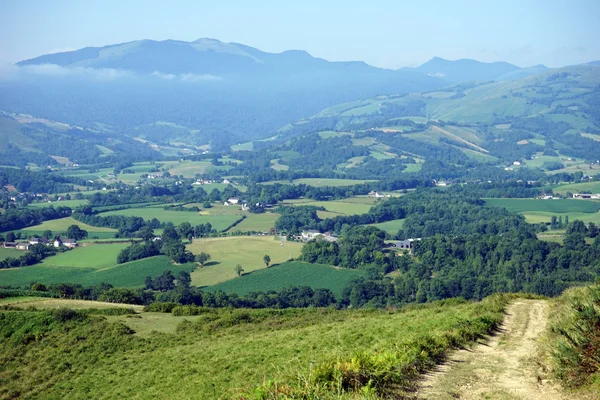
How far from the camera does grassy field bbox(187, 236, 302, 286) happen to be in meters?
51.2

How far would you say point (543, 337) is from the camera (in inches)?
530

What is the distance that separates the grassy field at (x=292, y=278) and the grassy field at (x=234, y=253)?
4.14ft

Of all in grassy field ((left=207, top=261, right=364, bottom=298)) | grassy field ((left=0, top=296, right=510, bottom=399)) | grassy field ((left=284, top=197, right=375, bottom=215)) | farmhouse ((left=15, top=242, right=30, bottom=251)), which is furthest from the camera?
grassy field ((left=284, top=197, right=375, bottom=215))

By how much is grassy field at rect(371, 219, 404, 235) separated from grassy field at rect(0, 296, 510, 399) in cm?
4475

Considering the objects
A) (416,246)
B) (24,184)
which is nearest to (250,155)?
(24,184)

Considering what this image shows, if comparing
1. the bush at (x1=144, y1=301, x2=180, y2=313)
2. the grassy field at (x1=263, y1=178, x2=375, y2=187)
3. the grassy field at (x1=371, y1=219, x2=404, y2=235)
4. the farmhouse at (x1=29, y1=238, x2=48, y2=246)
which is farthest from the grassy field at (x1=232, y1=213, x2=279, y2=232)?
the bush at (x1=144, y1=301, x2=180, y2=313)

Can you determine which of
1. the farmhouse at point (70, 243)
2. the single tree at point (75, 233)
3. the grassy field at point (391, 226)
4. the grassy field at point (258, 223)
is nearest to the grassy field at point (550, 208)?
the grassy field at point (391, 226)

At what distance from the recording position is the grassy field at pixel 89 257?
5484cm

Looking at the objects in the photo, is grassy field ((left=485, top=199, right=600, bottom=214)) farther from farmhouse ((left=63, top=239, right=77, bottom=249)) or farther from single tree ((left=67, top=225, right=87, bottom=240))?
farmhouse ((left=63, top=239, right=77, bottom=249))

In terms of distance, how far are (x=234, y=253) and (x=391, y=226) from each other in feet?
74.3

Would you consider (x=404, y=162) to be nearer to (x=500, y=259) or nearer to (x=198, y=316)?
(x=500, y=259)

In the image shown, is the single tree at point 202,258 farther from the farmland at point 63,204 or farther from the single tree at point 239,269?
the farmland at point 63,204

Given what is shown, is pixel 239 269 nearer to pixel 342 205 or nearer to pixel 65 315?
pixel 65 315

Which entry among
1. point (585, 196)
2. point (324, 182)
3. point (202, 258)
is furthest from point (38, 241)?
point (585, 196)
